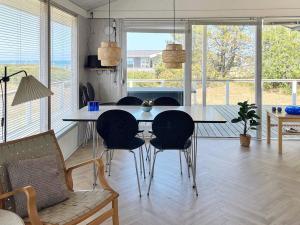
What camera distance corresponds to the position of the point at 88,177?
4332 millimetres

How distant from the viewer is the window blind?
3.48m

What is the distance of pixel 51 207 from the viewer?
2.45 meters

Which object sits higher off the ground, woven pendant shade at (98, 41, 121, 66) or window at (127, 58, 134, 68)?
window at (127, 58, 134, 68)

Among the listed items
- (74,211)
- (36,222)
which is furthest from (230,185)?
(36,222)

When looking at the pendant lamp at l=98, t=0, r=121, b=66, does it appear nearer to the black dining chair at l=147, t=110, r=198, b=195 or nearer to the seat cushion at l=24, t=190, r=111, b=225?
the black dining chair at l=147, t=110, r=198, b=195

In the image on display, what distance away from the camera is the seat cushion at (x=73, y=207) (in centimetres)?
226

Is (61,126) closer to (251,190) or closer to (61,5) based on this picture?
(61,5)

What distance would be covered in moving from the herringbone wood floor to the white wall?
2.51 m

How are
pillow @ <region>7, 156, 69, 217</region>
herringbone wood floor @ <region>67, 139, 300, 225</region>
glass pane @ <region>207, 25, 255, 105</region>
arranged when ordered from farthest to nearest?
glass pane @ <region>207, 25, 255, 105</region> < herringbone wood floor @ <region>67, 139, 300, 225</region> < pillow @ <region>7, 156, 69, 217</region>

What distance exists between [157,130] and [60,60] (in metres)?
2.32

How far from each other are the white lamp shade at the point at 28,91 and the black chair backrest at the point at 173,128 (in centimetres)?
136

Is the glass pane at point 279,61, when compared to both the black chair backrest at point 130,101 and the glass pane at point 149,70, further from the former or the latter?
the black chair backrest at point 130,101

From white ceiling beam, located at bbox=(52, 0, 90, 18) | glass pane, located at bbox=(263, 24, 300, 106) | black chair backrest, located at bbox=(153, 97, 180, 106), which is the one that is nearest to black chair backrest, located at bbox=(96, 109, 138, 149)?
black chair backrest, located at bbox=(153, 97, 180, 106)

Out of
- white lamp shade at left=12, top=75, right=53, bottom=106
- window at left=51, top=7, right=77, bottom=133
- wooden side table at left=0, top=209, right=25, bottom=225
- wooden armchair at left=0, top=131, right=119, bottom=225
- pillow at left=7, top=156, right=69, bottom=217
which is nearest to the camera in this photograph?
wooden side table at left=0, top=209, right=25, bottom=225
